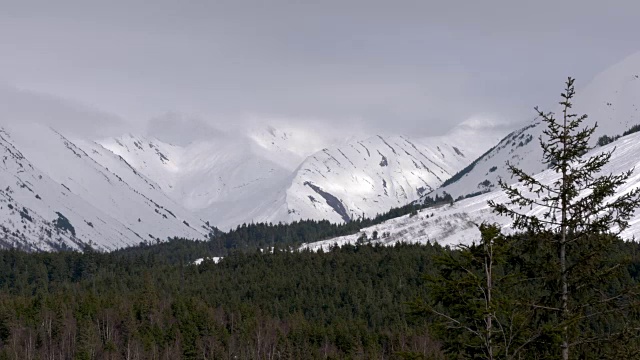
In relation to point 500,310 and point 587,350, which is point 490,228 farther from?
point 587,350

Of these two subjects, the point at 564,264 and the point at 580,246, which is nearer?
the point at 564,264

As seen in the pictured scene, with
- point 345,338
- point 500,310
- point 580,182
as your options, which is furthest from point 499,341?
point 345,338

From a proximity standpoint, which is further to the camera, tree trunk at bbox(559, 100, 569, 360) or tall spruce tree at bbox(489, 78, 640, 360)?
tall spruce tree at bbox(489, 78, 640, 360)

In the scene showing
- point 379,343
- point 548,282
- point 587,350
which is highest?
point 379,343

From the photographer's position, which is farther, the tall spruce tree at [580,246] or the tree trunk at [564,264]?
the tall spruce tree at [580,246]

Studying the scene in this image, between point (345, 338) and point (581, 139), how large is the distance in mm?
165979

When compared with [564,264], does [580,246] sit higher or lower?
higher

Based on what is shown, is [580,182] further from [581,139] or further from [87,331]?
[87,331]

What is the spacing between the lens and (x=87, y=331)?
191500mm

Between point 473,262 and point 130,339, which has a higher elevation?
point 130,339

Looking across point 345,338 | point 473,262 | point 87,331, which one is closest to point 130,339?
point 87,331

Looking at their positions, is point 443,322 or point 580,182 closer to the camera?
point 443,322

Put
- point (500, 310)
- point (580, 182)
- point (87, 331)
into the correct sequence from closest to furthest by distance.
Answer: point (500, 310)
point (580, 182)
point (87, 331)

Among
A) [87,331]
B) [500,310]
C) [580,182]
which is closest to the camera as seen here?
[500,310]
